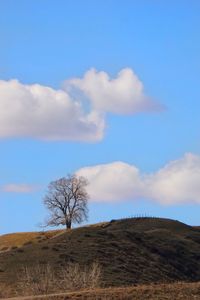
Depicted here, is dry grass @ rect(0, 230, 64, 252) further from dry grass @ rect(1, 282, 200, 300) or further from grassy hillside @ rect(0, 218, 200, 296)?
dry grass @ rect(1, 282, 200, 300)

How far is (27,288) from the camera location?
4181cm

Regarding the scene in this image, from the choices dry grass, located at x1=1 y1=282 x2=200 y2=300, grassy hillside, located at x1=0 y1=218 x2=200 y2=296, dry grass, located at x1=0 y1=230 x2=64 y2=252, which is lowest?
dry grass, located at x1=1 y1=282 x2=200 y2=300

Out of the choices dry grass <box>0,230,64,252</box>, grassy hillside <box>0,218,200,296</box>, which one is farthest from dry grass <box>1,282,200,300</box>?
dry grass <box>0,230,64,252</box>

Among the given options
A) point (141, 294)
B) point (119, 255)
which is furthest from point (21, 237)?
point (141, 294)

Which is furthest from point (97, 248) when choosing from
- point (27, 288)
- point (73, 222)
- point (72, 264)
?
point (73, 222)

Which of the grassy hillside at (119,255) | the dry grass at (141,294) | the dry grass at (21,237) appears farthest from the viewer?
the dry grass at (21,237)

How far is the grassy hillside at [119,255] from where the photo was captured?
58.7 metres

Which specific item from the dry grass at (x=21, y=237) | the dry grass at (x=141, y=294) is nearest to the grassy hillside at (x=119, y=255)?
the dry grass at (x=141, y=294)

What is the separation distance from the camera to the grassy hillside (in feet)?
193

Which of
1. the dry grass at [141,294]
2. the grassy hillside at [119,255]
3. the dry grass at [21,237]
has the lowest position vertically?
the dry grass at [141,294]

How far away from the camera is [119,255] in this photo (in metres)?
Result: 69.0

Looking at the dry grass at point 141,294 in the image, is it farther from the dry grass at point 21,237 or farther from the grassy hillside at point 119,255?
the dry grass at point 21,237

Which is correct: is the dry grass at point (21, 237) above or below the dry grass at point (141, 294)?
above

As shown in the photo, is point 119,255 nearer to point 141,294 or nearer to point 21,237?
point 141,294
